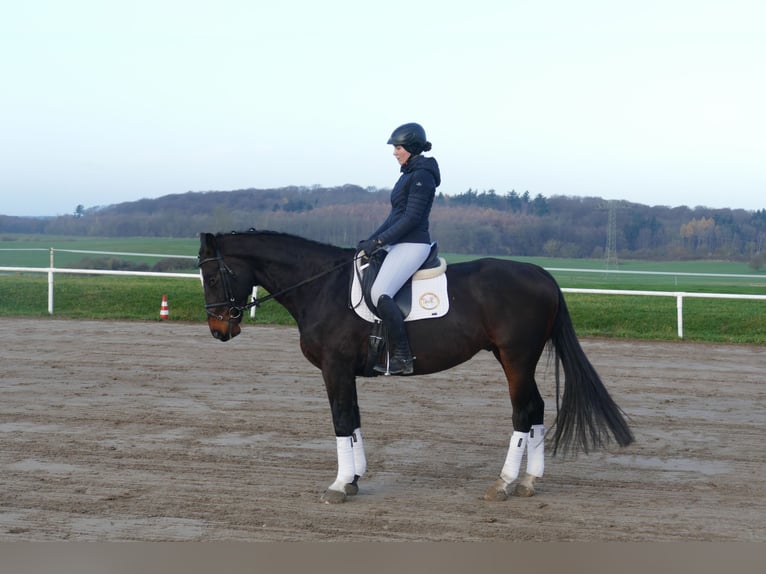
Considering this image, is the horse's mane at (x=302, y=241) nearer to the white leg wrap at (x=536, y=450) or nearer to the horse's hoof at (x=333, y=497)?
the horse's hoof at (x=333, y=497)

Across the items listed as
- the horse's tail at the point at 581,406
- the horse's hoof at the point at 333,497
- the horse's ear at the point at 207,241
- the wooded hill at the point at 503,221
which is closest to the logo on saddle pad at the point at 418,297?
the horse's tail at the point at 581,406

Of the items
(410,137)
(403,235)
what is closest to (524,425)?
(403,235)

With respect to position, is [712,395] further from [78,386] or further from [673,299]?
[673,299]

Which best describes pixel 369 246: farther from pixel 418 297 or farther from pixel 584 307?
pixel 584 307

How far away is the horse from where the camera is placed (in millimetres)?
6344

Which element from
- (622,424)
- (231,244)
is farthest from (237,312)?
(622,424)

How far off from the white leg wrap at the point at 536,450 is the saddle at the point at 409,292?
3.71 feet

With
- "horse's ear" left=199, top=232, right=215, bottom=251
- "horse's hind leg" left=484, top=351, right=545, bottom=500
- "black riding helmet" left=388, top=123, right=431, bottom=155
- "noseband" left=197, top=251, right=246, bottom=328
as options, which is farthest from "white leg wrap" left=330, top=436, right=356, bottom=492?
"black riding helmet" left=388, top=123, right=431, bottom=155

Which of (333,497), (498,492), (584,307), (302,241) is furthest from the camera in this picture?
(584,307)

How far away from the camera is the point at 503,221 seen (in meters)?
34.5

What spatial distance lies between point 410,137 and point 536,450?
8.11 feet

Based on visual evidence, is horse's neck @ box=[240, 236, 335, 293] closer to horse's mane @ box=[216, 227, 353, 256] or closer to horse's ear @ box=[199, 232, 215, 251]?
horse's mane @ box=[216, 227, 353, 256]

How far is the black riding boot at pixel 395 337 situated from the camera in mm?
6238

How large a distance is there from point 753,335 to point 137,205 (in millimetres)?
33638
